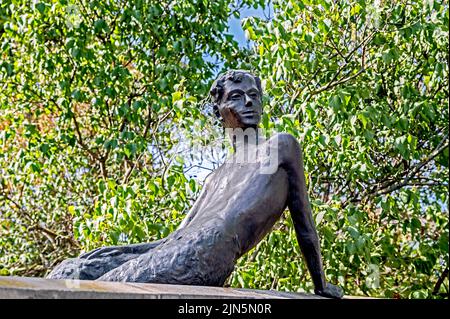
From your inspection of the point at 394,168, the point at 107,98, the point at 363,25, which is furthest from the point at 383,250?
the point at 107,98

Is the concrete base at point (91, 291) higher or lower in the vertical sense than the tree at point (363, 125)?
lower

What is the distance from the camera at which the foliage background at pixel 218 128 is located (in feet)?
19.1

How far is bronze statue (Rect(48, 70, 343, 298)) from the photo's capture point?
2.91 m

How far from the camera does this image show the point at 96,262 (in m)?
3.11

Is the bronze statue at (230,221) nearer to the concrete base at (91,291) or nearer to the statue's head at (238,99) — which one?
the statue's head at (238,99)

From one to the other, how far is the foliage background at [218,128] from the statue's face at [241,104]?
1777 millimetres

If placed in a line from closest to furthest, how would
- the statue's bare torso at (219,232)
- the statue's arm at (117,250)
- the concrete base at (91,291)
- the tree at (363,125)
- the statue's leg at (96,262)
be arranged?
the concrete base at (91,291) → the statue's bare torso at (219,232) → the statue's leg at (96,262) → the statue's arm at (117,250) → the tree at (363,125)

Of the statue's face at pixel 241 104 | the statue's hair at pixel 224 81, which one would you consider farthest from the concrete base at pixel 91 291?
the statue's hair at pixel 224 81

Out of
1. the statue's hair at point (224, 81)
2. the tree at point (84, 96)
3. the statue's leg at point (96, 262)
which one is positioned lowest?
the statue's leg at point (96, 262)

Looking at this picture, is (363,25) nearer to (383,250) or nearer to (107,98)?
(383,250)

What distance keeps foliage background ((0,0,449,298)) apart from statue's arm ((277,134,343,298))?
1806 millimetres

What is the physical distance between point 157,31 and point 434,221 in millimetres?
3363

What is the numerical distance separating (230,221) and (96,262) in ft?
2.00

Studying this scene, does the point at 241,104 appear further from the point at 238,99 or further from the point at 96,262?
the point at 96,262
